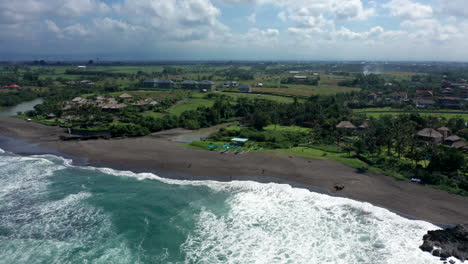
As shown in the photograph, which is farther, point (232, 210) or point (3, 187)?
point (3, 187)

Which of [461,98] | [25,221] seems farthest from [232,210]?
[461,98]

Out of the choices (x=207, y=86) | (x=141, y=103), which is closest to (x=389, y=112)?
(x=207, y=86)

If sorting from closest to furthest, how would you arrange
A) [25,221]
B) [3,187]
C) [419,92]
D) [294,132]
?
[25,221] → [3,187] → [294,132] → [419,92]

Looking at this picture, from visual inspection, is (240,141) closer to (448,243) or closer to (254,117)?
(254,117)

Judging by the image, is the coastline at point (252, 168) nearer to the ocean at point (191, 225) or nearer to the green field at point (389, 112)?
the ocean at point (191, 225)

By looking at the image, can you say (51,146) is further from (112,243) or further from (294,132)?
(294,132)

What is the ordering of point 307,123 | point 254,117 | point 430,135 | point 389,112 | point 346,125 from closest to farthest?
point 430,135 → point 346,125 → point 307,123 → point 254,117 → point 389,112

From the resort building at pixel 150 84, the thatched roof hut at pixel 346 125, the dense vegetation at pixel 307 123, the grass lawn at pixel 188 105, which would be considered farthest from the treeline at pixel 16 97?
the thatched roof hut at pixel 346 125

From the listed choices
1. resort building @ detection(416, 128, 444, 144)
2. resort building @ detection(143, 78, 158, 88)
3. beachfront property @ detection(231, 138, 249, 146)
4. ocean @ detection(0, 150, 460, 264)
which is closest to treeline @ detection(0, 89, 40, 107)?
resort building @ detection(143, 78, 158, 88)
